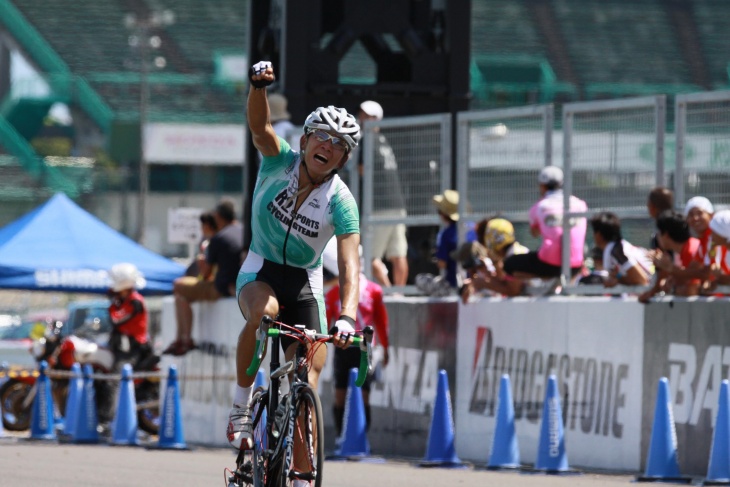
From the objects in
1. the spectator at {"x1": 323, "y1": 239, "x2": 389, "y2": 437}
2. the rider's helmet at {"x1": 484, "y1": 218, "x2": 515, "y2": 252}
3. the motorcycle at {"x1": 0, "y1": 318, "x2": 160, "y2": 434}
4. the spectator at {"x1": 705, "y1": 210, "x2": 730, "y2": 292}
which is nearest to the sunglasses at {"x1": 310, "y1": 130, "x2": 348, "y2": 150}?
the spectator at {"x1": 705, "y1": 210, "x2": 730, "y2": 292}

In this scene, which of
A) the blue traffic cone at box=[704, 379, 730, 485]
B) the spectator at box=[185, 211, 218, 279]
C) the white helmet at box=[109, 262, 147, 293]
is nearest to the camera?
the blue traffic cone at box=[704, 379, 730, 485]

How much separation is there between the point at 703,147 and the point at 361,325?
10.8 feet

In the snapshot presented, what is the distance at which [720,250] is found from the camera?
11.1 m

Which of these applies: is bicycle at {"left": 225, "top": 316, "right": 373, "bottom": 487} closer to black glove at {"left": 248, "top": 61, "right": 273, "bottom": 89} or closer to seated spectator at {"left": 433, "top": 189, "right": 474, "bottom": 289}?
black glove at {"left": 248, "top": 61, "right": 273, "bottom": 89}

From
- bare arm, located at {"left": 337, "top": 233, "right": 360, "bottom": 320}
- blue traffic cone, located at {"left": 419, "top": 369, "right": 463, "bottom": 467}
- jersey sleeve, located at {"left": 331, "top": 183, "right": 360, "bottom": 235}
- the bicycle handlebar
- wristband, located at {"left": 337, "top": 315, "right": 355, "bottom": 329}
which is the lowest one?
blue traffic cone, located at {"left": 419, "top": 369, "right": 463, "bottom": 467}

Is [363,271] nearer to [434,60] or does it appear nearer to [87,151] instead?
[434,60]

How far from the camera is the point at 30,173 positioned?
172 ft

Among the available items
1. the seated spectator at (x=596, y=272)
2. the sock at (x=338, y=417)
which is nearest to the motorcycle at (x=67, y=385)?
the sock at (x=338, y=417)

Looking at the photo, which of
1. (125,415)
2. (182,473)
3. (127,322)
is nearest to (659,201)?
(182,473)

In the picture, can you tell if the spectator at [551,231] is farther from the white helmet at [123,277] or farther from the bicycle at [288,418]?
the white helmet at [123,277]

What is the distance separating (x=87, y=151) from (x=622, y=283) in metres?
46.1

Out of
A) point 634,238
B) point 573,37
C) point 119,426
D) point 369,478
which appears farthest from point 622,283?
point 573,37

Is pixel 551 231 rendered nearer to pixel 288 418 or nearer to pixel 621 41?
pixel 288 418

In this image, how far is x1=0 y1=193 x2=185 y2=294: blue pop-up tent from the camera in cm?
2241
